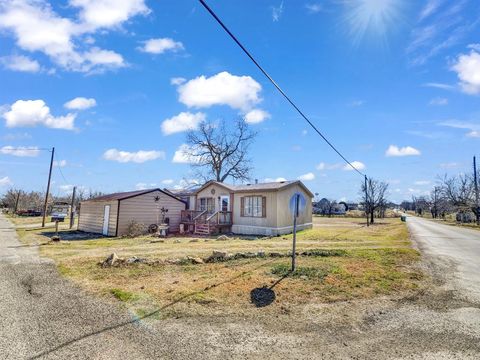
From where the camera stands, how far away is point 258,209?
23.9 meters

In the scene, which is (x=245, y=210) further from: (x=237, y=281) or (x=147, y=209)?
(x=237, y=281)

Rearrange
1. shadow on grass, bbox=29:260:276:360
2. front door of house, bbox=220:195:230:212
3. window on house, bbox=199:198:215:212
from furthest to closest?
window on house, bbox=199:198:215:212, front door of house, bbox=220:195:230:212, shadow on grass, bbox=29:260:276:360

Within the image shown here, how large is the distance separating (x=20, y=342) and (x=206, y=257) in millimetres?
7200

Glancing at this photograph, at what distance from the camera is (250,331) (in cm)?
531

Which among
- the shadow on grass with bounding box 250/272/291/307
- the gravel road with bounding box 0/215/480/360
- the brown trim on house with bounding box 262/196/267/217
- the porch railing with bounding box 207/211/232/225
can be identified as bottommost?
the gravel road with bounding box 0/215/480/360

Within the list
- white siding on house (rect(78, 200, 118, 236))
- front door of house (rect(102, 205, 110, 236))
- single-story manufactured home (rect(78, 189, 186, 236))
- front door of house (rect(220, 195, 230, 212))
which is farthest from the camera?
front door of house (rect(220, 195, 230, 212))

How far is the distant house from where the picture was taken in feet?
75.9

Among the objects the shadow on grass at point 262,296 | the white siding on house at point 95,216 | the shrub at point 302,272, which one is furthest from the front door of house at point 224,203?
the shadow on grass at point 262,296

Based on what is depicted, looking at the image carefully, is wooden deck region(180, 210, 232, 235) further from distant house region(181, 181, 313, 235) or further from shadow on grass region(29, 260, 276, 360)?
shadow on grass region(29, 260, 276, 360)

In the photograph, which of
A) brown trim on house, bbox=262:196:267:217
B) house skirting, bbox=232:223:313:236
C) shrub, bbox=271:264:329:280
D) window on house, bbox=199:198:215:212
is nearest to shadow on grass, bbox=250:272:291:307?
shrub, bbox=271:264:329:280

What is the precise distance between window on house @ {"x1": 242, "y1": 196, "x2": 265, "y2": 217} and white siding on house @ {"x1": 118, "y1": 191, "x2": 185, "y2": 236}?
6073 millimetres

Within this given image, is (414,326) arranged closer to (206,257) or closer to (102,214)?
(206,257)

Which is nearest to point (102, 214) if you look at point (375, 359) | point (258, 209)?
Answer: point (258, 209)

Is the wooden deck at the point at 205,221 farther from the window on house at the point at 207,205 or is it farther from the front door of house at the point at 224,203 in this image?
the front door of house at the point at 224,203
